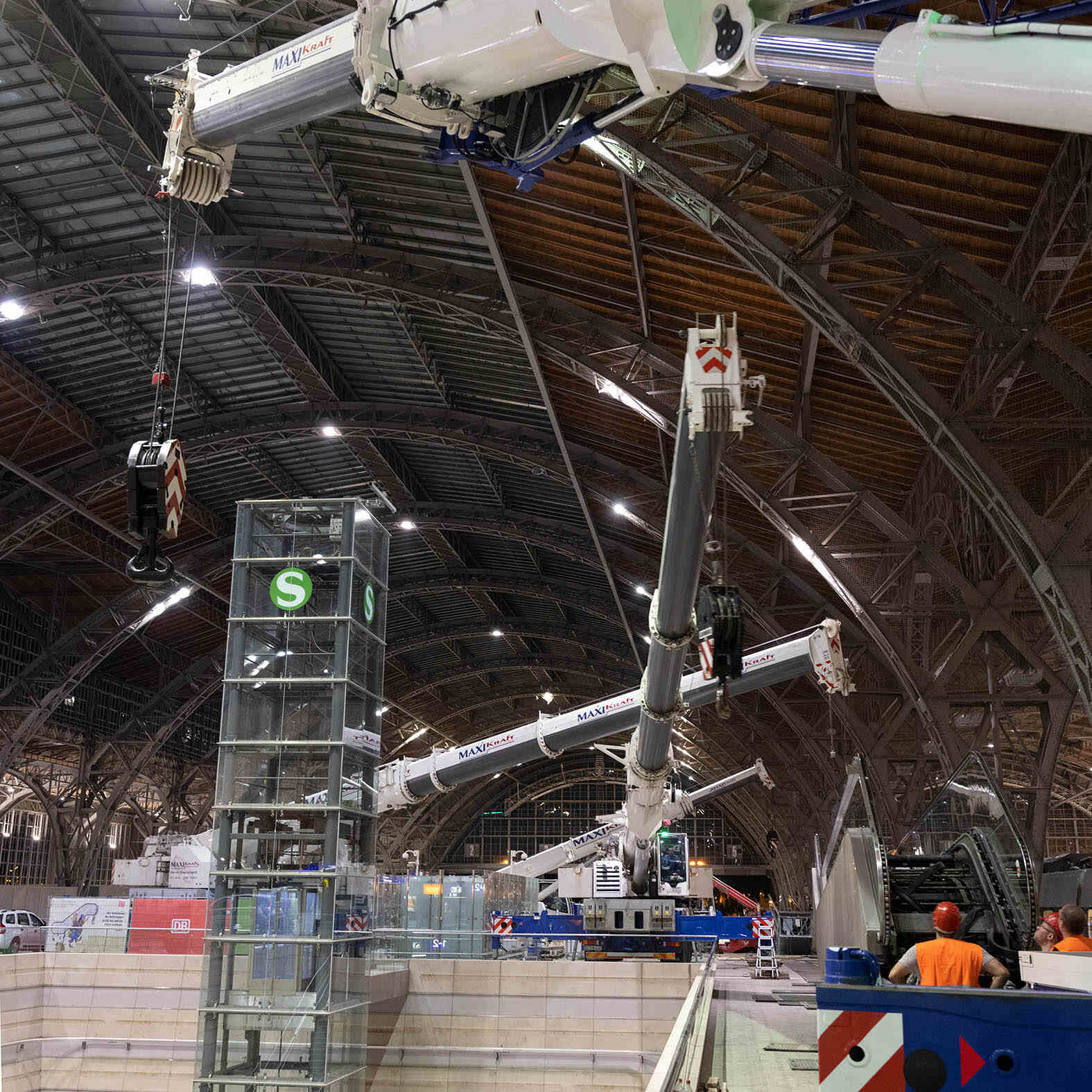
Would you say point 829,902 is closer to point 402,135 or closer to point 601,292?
point 601,292

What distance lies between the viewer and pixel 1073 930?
31.2 feet

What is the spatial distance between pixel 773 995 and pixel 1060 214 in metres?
15.9

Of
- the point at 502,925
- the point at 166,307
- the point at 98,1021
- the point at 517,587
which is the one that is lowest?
the point at 98,1021

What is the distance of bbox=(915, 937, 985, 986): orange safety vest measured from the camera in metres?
7.32

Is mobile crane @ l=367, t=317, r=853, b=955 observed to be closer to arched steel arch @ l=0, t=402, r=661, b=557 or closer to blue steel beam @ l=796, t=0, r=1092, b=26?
blue steel beam @ l=796, t=0, r=1092, b=26

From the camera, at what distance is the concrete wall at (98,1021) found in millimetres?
24766

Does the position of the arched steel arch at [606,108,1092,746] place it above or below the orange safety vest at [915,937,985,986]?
above

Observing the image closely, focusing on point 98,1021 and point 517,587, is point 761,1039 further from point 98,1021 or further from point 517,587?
point 517,587

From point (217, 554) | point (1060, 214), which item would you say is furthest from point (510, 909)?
point (1060, 214)

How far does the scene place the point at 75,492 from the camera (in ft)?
111

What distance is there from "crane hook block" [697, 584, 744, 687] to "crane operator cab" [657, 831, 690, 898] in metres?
18.9

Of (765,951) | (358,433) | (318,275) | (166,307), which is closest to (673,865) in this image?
(765,951)

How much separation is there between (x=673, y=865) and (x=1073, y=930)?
22302 millimetres

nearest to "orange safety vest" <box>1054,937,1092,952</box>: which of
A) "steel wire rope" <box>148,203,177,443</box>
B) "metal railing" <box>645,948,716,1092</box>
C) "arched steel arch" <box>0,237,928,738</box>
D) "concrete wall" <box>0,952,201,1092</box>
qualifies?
"metal railing" <box>645,948,716,1092</box>
